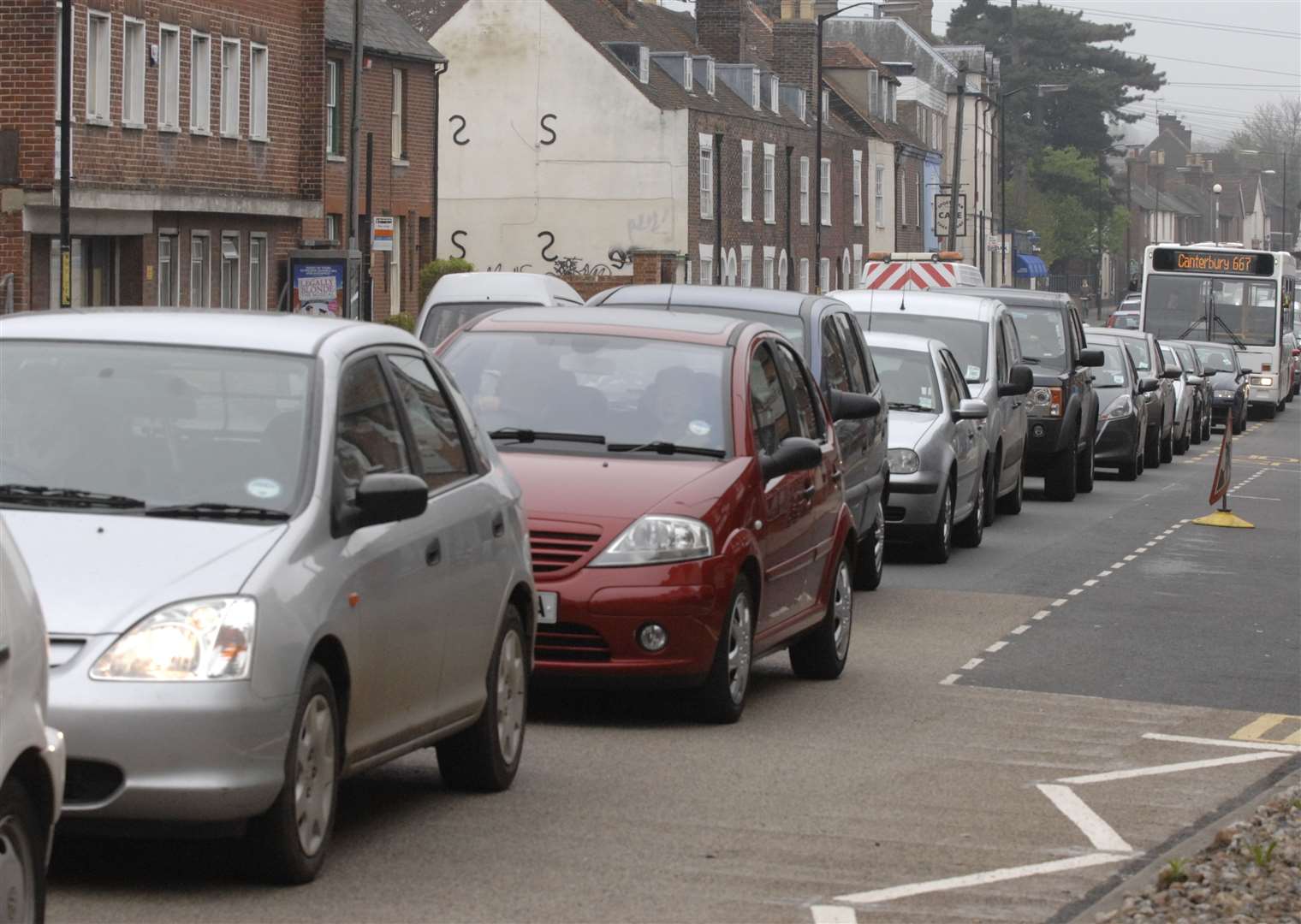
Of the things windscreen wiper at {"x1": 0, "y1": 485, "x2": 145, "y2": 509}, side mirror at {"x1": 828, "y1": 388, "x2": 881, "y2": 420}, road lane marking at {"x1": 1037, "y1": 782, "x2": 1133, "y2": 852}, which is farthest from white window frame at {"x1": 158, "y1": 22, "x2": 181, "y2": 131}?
windscreen wiper at {"x1": 0, "y1": 485, "x2": 145, "y2": 509}

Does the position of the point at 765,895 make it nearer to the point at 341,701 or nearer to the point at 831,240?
the point at 341,701

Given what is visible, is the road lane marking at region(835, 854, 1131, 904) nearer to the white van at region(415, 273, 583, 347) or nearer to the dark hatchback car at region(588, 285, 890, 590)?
the dark hatchback car at region(588, 285, 890, 590)

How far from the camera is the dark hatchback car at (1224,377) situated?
4822 cm

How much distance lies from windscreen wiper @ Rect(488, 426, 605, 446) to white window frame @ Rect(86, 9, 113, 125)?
87.6 feet

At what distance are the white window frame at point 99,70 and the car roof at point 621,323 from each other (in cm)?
2585

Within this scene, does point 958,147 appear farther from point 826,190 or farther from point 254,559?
point 254,559

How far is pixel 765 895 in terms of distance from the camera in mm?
7164

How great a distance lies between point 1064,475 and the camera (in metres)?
26.9

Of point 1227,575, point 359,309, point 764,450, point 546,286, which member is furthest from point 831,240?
point 764,450

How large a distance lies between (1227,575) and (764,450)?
918 centimetres

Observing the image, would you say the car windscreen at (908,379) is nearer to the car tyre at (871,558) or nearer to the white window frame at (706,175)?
the car tyre at (871,558)

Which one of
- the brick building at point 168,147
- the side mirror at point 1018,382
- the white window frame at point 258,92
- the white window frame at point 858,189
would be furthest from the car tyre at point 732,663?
the white window frame at point 858,189

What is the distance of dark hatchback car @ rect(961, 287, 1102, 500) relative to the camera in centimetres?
2658

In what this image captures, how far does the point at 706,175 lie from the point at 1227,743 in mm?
54208
